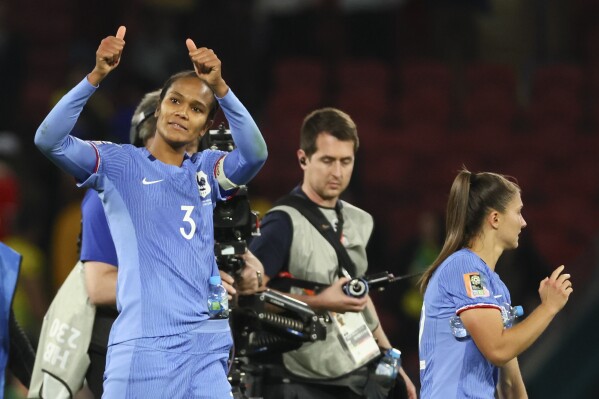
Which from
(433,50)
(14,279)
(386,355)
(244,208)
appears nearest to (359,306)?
(386,355)

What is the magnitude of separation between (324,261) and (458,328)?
127cm

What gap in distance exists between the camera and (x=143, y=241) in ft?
14.1

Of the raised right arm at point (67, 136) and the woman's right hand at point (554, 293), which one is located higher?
the raised right arm at point (67, 136)

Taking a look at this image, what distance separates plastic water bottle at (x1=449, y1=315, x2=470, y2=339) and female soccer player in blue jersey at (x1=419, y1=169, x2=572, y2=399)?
0.6 inches

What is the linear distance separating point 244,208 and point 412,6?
26.6 ft

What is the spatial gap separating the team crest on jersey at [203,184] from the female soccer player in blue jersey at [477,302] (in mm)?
937

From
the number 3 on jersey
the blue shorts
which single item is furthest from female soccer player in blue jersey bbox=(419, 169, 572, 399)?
the number 3 on jersey

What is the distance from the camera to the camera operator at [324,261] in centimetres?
566

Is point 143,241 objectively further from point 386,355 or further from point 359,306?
point 386,355

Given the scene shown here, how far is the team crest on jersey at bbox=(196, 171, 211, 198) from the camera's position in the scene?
14.8 feet

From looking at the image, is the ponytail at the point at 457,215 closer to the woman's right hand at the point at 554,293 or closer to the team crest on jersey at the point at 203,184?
the woman's right hand at the point at 554,293

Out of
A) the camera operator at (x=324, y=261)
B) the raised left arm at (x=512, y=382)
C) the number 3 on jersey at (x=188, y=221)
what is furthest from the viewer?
the camera operator at (x=324, y=261)

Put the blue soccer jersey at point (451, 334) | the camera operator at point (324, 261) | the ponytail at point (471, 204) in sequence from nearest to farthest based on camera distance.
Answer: the blue soccer jersey at point (451, 334) < the ponytail at point (471, 204) < the camera operator at point (324, 261)

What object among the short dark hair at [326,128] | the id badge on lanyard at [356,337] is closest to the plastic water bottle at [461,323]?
the id badge on lanyard at [356,337]
